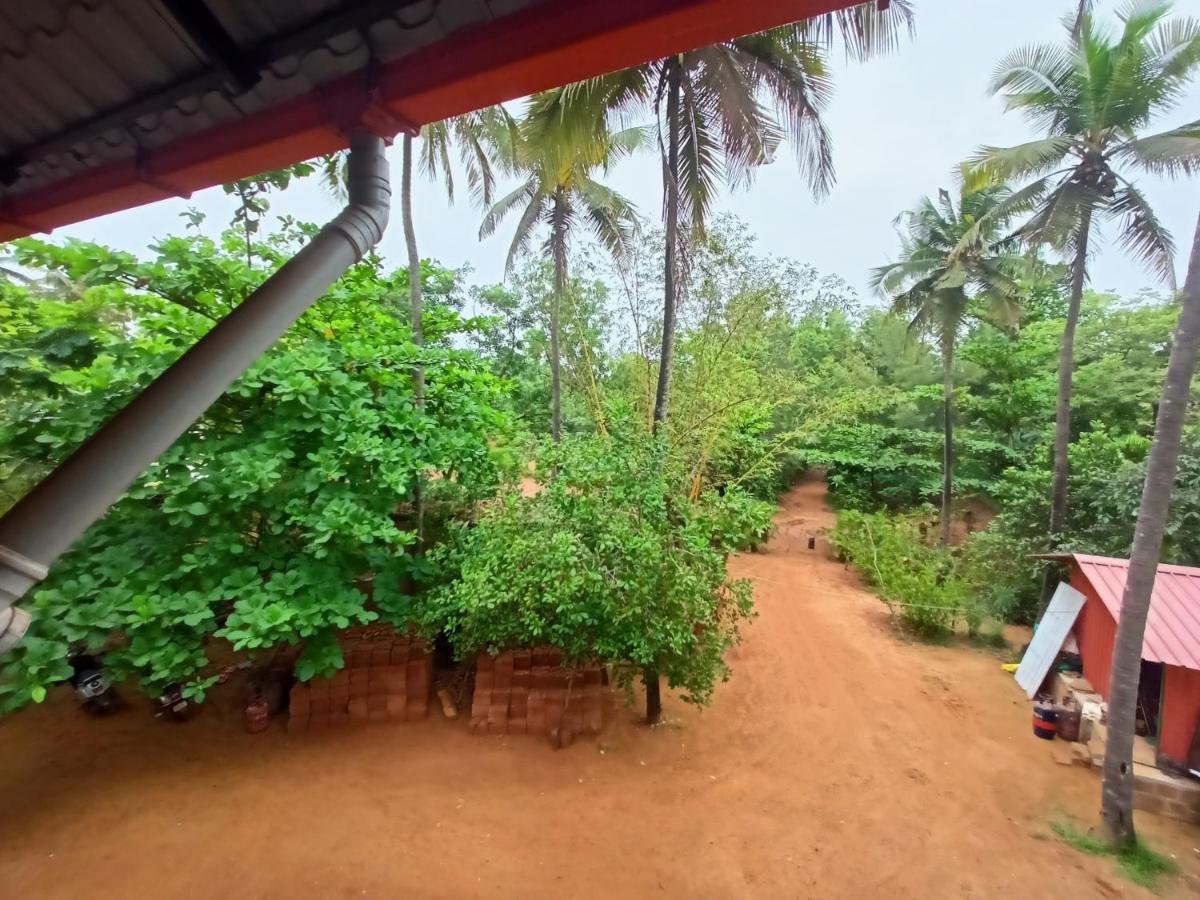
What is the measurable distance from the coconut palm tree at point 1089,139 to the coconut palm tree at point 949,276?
196 centimetres

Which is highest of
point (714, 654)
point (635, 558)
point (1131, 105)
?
point (1131, 105)

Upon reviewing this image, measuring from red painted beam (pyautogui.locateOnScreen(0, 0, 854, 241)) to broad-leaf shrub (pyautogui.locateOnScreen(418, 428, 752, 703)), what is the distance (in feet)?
10.5

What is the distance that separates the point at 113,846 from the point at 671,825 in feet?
12.7

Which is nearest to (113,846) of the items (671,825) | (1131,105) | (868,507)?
(671,825)

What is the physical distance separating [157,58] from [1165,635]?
7809 mm

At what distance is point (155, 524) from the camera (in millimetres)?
4074

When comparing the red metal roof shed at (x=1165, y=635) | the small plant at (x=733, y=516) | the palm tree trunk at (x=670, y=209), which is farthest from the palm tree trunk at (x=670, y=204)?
the red metal roof shed at (x=1165, y=635)

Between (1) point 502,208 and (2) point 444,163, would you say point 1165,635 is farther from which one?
(1) point 502,208

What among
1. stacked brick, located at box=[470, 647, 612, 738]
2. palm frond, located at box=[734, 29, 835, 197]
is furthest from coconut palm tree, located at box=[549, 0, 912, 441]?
stacked brick, located at box=[470, 647, 612, 738]

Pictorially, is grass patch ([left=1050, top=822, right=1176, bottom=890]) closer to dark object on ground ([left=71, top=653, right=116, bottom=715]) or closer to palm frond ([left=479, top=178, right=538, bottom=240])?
dark object on ground ([left=71, top=653, right=116, bottom=715])

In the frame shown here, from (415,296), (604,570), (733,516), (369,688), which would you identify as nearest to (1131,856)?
(733,516)

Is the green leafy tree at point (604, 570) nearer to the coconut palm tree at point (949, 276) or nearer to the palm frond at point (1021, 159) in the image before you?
the palm frond at point (1021, 159)

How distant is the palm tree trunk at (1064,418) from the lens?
8156 millimetres

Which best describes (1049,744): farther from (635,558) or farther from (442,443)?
(442,443)
